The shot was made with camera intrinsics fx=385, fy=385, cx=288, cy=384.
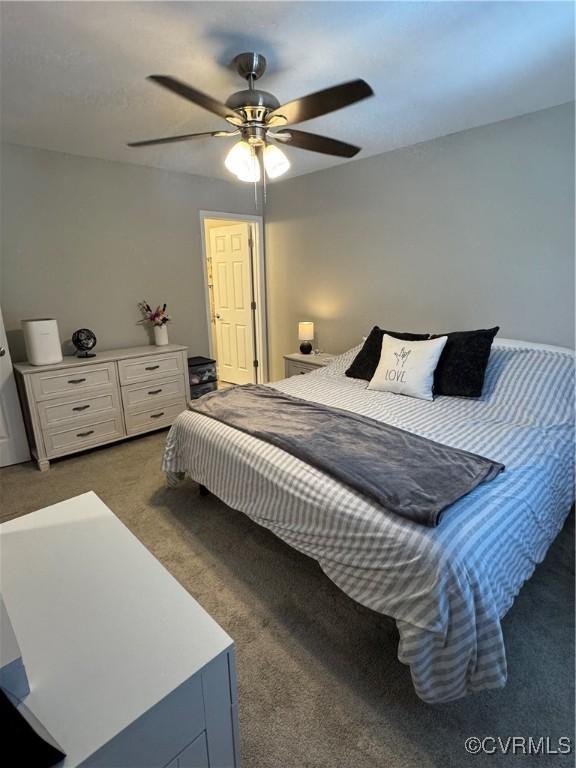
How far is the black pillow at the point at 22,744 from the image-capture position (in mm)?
632

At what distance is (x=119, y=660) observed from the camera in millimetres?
833

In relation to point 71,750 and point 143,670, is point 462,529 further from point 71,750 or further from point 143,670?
point 71,750

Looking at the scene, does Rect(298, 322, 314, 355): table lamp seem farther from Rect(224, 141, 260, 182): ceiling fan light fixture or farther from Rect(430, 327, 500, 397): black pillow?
Rect(224, 141, 260, 182): ceiling fan light fixture

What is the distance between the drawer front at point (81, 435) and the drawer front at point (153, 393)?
180mm

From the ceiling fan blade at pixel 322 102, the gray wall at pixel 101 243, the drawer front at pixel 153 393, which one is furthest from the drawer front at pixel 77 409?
the ceiling fan blade at pixel 322 102

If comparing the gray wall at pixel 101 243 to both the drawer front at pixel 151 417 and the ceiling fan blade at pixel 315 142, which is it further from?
the ceiling fan blade at pixel 315 142

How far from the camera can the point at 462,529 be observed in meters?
1.27

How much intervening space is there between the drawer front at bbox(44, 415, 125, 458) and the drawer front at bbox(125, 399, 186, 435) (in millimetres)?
86

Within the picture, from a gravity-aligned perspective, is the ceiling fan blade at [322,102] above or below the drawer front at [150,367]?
above

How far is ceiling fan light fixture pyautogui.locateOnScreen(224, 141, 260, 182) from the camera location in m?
1.99

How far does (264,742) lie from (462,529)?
94 centimetres

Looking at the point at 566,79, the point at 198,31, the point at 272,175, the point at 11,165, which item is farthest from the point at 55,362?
the point at 566,79

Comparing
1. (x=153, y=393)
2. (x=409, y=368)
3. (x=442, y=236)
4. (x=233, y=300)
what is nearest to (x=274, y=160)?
(x=409, y=368)

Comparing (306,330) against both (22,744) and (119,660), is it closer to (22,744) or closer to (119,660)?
(119,660)
